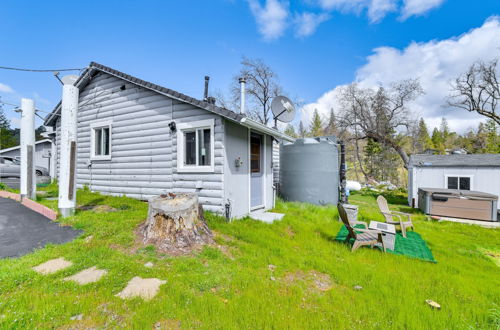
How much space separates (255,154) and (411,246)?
480 cm

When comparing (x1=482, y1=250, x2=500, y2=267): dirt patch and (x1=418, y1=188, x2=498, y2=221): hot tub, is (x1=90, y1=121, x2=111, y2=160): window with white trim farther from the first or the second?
(x1=418, y1=188, x2=498, y2=221): hot tub

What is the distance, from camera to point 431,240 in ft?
18.1

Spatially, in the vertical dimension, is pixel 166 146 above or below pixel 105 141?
below

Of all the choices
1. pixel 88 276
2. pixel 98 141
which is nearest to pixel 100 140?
pixel 98 141

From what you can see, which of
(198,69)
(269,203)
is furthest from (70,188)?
(198,69)

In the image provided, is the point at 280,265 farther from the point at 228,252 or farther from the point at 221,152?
the point at 221,152

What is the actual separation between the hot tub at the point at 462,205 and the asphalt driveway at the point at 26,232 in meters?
12.3

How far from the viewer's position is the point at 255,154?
7.14 m

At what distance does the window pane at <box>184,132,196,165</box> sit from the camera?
6227 mm

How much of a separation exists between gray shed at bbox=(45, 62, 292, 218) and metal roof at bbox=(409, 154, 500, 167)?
31.8ft

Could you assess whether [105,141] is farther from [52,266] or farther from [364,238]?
[364,238]

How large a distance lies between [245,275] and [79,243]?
3067mm

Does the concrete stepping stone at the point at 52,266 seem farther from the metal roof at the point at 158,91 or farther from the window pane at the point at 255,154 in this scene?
the window pane at the point at 255,154

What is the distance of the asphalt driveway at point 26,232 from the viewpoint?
3.59 meters
